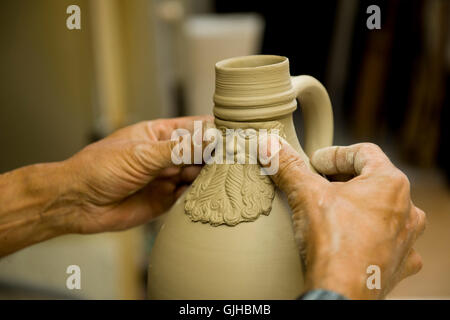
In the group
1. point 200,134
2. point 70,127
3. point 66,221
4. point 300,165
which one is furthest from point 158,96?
point 300,165

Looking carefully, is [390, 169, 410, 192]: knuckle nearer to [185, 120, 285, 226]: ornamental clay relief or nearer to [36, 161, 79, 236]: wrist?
[185, 120, 285, 226]: ornamental clay relief

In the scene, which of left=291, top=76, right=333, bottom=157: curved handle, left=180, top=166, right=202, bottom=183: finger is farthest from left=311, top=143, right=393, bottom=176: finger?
left=180, top=166, right=202, bottom=183: finger

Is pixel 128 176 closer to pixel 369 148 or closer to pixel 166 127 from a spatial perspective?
pixel 166 127

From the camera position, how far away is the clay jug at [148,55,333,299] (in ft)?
3.08

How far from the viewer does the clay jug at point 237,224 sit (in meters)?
0.94

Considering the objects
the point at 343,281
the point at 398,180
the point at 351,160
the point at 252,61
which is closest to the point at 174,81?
the point at 252,61

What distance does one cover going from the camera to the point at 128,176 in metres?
1.20

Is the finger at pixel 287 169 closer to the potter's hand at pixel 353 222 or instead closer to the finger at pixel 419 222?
the potter's hand at pixel 353 222

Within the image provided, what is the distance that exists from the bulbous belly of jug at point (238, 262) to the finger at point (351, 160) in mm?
129

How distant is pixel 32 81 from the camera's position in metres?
2.35

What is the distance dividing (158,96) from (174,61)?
35.0 inches

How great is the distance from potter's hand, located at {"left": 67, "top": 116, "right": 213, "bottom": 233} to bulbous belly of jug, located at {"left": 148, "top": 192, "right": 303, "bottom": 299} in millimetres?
243

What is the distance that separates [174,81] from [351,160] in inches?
116

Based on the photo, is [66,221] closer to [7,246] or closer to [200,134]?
[7,246]
